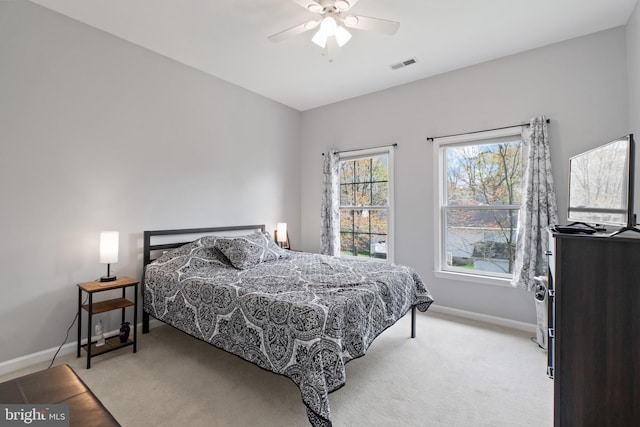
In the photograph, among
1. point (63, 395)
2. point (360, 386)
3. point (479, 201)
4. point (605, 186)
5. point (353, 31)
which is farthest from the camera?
point (479, 201)

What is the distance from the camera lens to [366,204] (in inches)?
178

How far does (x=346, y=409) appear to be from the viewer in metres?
1.91

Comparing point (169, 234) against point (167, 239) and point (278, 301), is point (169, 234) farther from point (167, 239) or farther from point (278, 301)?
point (278, 301)

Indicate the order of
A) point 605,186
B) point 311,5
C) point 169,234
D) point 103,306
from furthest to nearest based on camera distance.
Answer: point 169,234 → point 103,306 → point 311,5 → point 605,186

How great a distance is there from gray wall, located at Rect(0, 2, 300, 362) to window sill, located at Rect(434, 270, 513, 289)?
2893mm

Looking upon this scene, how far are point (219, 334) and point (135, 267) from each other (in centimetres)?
156

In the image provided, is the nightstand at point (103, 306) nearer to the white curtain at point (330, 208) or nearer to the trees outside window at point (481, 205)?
the white curtain at point (330, 208)

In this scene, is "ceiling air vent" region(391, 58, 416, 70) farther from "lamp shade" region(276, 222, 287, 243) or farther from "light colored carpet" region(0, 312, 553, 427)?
"light colored carpet" region(0, 312, 553, 427)

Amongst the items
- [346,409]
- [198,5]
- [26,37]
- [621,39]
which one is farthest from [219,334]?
[621,39]

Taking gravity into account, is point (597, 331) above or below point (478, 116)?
below

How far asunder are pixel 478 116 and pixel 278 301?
316 centimetres

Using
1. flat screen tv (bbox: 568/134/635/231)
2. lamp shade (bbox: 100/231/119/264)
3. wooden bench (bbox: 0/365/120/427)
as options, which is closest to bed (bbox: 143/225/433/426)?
lamp shade (bbox: 100/231/119/264)

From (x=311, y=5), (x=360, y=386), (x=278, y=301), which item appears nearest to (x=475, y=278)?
(x=360, y=386)

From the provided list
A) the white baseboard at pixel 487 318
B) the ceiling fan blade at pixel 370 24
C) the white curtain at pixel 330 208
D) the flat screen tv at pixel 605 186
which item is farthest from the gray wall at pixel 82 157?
the flat screen tv at pixel 605 186
